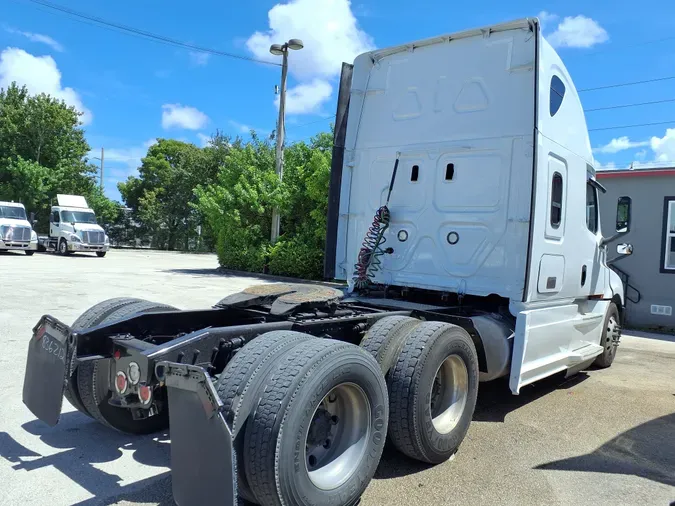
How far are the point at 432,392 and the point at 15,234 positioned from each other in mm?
26821

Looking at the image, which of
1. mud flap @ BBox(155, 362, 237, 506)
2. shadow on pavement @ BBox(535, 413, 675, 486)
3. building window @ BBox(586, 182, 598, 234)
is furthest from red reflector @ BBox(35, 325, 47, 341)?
building window @ BBox(586, 182, 598, 234)

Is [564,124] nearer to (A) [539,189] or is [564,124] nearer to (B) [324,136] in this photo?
(A) [539,189]

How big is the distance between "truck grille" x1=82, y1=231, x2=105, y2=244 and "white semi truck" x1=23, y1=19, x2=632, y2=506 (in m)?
25.0

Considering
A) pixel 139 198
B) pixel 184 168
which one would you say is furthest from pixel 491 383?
pixel 139 198

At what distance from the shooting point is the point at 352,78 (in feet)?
20.1

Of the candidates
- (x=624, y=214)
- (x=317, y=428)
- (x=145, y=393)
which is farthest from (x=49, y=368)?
(x=624, y=214)

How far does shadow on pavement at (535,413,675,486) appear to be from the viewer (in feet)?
13.5

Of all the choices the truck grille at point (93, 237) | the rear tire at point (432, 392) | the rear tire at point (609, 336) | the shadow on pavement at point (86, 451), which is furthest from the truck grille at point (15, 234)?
the rear tire at point (432, 392)

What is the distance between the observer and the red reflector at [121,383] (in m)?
3.37

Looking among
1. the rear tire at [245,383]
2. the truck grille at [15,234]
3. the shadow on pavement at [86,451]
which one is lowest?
the shadow on pavement at [86,451]

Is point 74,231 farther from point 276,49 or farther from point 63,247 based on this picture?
point 276,49

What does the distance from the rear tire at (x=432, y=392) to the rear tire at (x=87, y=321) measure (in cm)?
213

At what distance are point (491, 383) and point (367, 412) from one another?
3574mm

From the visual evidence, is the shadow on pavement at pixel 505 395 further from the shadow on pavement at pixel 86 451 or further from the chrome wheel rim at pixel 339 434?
the shadow on pavement at pixel 86 451
